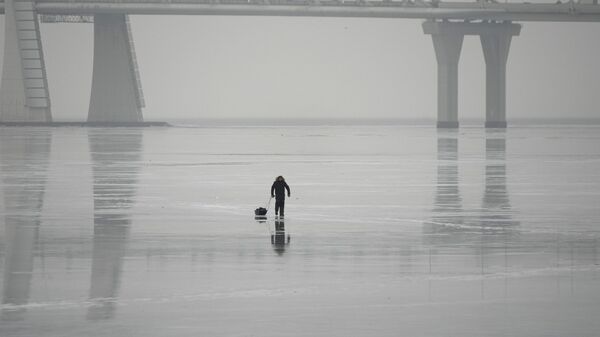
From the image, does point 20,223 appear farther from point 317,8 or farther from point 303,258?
point 317,8

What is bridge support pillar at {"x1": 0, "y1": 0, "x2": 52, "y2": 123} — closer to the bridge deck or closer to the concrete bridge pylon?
the bridge deck

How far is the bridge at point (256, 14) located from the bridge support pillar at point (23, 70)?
5.9 inches

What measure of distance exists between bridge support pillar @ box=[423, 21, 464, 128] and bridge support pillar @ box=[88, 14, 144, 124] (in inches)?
1338

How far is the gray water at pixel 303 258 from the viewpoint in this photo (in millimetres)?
14602

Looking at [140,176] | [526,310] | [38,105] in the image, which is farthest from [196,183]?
[38,105]

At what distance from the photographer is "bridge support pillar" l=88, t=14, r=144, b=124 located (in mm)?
161125

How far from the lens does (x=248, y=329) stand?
14.0m

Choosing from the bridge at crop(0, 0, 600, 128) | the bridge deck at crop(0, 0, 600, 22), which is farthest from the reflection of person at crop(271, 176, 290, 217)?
the bridge deck at crop(0, 0, 600, 22)

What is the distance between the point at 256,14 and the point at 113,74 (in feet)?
58.1

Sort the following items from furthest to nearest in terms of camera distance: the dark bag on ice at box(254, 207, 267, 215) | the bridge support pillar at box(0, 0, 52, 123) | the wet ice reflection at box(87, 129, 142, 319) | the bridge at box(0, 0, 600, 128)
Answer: the bridge at box(0, 0, 600, 128), the bridge support pillar at box(0, 0, 52, 123), the dark bag on ice at box(254, 207, 267, 215), the wet ice reflection at box(87, 129, 142, 319)

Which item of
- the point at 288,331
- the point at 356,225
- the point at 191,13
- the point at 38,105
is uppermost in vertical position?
the point at 191,13

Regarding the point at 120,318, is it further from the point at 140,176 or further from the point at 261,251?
the point at 140,176

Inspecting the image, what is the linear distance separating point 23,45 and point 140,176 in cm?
10989

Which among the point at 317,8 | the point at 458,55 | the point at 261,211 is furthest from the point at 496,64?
the point at 261,211
